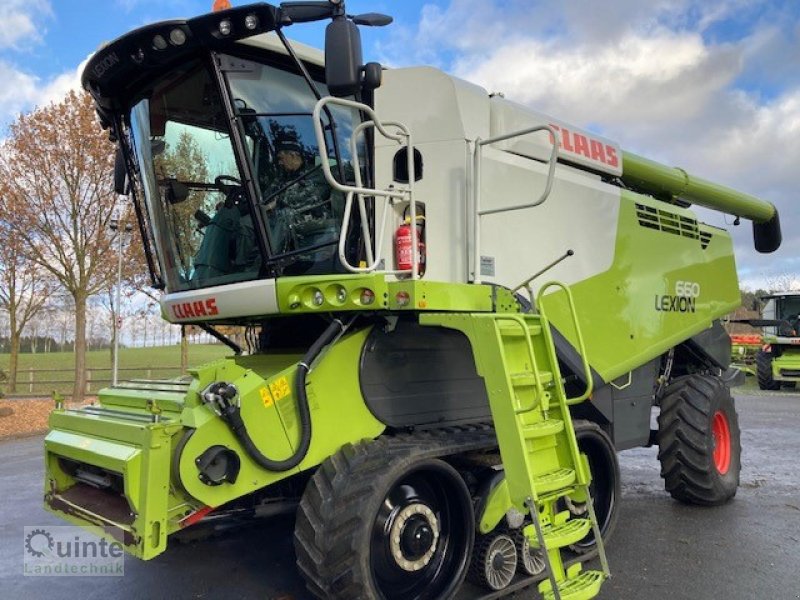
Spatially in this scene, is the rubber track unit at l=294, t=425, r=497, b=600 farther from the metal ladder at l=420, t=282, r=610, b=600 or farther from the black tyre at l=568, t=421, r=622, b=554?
the black tyre at l=568, t=421, r=622, b=554

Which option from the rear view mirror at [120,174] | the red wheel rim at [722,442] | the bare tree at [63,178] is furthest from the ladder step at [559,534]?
the bare tree at [63,178]

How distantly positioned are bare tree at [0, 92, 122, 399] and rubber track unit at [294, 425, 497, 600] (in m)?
10.9

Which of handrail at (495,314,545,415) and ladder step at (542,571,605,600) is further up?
handrail at (495,314,545,415)

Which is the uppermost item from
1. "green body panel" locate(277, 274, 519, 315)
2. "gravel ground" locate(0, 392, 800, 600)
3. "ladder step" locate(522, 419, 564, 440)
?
"green body panel" locate(277, 274, 519, 315)

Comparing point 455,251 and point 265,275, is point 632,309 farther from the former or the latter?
point 265,275

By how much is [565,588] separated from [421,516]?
0.78 m

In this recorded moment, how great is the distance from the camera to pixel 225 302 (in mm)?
3840

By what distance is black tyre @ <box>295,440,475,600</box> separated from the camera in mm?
3045

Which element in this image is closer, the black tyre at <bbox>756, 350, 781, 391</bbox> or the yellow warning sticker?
the yellow warning sticker

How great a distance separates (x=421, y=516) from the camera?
3453 mm

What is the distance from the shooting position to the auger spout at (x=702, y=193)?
19.2 feet

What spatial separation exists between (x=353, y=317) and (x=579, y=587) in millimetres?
1747

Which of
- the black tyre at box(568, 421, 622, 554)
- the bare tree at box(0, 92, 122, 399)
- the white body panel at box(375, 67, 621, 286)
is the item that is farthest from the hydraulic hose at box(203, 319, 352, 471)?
the bare tree at box(0, 92, 122, 399)

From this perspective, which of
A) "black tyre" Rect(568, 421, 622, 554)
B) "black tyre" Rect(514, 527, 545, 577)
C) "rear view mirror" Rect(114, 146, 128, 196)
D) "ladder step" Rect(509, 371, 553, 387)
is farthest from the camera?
"rear view mirror" Rect(114, 146, 128, 196)
